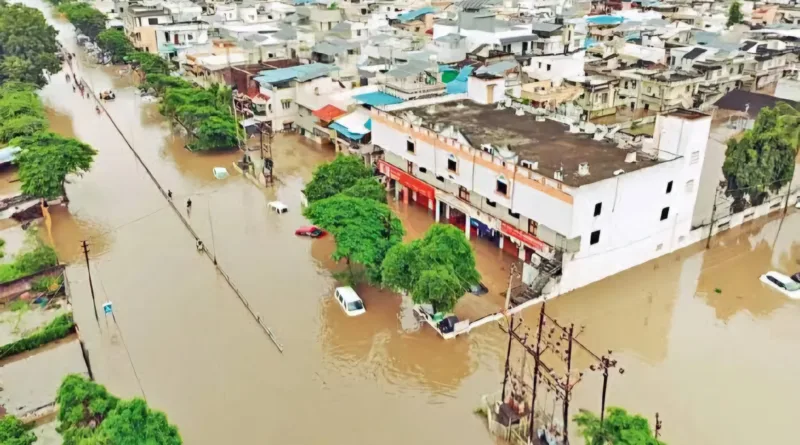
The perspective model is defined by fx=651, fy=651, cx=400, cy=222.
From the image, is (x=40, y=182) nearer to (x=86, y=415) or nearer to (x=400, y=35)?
(x=86, y=415)

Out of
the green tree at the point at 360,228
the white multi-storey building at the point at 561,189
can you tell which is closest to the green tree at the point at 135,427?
the green tree at the point at 360,228

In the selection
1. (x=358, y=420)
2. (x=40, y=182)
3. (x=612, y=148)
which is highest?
(x=612, y=148)

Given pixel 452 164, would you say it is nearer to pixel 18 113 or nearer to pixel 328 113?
pixel 328 113

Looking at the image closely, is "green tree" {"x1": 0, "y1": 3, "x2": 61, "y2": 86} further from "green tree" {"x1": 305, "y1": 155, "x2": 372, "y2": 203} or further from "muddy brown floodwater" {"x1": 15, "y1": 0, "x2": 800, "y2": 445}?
"green tree" {"x1": 305, "y1": 155, "x2": 372, "y2": 203}

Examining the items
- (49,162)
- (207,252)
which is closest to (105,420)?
(207,252)

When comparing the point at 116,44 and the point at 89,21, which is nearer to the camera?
the point at 116,44

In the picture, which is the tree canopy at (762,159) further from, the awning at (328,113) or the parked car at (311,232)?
the awning at (328,113)

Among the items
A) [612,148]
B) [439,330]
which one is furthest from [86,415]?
[612,148]
